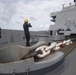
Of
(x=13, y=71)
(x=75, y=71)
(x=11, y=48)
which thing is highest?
(x=11, y=48)

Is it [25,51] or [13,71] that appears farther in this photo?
[25,51]

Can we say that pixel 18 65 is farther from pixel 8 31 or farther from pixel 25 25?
pixel 8 31

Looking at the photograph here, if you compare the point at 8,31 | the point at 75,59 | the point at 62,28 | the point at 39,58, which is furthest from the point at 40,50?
the point at 62,28

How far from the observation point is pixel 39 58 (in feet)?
9.04

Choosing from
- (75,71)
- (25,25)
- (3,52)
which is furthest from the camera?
(25,25)

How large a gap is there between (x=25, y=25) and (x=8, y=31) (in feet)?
11.9

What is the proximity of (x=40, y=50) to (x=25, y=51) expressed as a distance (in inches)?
10.4

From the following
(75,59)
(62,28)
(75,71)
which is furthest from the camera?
(62,28)

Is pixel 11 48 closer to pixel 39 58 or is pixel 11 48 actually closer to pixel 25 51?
pixel 25 51

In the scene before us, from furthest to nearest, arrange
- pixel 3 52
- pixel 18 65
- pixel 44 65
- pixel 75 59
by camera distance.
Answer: pixel 75 59, pixel 3 52, pixel 44 65, pixel 18 65

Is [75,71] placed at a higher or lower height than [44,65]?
lower

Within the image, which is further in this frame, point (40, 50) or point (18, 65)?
point (40, 50)

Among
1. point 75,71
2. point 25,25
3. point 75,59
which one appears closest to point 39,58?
point 75,71

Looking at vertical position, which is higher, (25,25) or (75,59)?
(25,25)
